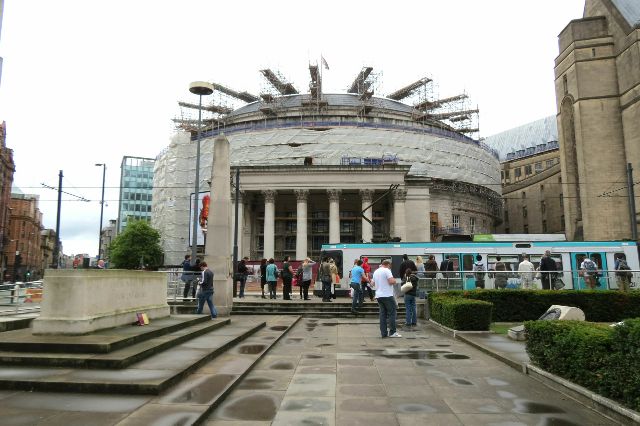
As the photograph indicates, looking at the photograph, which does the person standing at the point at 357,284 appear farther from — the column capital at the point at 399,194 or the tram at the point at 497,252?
the column capital at the point at 399,194

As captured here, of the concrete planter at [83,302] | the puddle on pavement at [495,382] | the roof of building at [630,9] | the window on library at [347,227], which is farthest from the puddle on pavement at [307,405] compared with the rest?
the roof of building at [630,9]

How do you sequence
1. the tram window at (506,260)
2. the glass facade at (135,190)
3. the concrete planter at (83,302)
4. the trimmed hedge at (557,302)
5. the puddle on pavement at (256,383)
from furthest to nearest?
1. the glass facade at (135,190)
2. the tram window at (506,260)
3. the trimmed hedge at (557,302)
4. the concrete planter at (83,302)
5. the puddle on pavement at (256,383)

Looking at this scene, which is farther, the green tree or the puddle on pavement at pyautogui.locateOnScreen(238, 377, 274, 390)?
the green tree

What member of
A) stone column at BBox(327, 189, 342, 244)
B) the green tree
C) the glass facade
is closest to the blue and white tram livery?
stone column at BBox(327, 189, 342, 244)

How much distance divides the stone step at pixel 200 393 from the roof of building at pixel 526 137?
103823mm

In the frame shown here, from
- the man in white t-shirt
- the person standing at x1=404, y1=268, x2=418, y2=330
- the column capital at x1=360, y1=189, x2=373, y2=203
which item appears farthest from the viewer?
the column capital at x1=360, y1=189, x2=373, y2=203

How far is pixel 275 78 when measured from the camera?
69000 mm

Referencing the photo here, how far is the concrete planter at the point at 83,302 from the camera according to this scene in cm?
866

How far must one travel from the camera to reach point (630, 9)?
52.2 metres

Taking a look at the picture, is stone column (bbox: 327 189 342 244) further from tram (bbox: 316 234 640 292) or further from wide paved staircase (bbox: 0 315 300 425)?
wide paved staircase (bbox: 0 315 300 425)

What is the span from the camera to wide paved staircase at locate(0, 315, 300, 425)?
5.91 metres

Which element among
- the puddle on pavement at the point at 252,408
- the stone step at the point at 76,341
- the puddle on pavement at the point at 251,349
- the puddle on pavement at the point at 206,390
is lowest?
the puddle on pavement at the point at 252,408

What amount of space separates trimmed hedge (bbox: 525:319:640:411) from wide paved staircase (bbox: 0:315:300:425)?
508 centimetres

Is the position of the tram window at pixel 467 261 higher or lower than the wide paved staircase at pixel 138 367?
higher
